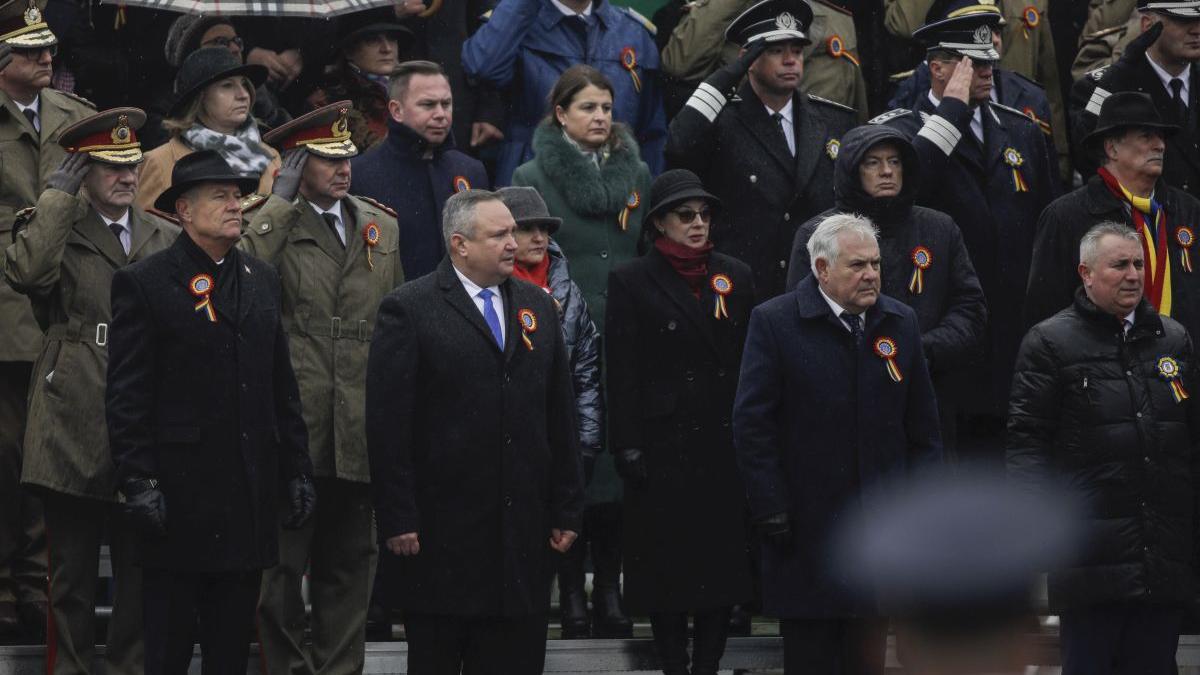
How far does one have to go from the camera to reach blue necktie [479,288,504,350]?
8961 millimetres

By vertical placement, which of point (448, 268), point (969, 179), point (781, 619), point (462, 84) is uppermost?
point (462, 84)

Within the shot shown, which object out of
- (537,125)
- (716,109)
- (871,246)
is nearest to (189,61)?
(537,125)

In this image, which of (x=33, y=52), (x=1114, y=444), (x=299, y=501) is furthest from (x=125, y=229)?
(x=1114, y=444)

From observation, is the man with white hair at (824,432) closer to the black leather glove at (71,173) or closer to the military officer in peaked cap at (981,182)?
the military officer in peaked cap at (981,182)

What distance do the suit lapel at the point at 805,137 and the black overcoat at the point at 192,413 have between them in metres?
3.24

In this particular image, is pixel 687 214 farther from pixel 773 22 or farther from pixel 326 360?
pixel 326 360

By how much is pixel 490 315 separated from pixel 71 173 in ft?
6.44

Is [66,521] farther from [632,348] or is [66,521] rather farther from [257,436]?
[632,348]

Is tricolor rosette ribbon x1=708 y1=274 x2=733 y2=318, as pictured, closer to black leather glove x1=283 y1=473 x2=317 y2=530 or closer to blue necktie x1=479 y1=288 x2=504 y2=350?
blue necktie x1=479 y1=288 x2=504 y2=350

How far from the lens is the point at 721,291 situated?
10164 mm

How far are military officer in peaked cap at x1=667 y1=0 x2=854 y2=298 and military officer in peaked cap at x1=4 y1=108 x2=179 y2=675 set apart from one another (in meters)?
2.85

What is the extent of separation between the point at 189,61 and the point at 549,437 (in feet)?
9.58

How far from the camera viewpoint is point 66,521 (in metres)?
9.47

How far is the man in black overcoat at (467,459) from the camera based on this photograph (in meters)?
8.70
